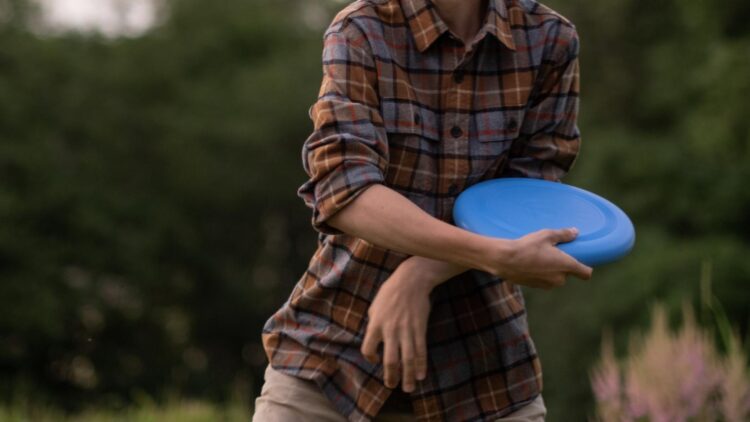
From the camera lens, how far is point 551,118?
111 inches

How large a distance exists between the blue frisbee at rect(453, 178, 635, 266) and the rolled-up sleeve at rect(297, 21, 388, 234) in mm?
187

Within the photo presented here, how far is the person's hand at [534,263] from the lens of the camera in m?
2.36

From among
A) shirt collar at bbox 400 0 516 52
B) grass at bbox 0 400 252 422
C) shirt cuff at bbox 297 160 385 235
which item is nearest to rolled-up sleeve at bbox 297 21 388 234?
shirt cuff at bbox 297 160 385 235

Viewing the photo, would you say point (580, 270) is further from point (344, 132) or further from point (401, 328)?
point (344, 132)

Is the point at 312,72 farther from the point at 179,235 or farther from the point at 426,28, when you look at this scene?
the point at 426,28

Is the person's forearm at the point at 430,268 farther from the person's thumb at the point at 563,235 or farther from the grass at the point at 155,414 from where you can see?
the grass at the point at 155,414

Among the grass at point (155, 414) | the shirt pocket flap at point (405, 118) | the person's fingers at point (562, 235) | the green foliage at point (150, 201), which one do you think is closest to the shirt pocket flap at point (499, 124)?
the shirt pocket flap at point (405, 118)

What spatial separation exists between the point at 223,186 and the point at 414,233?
116 feet

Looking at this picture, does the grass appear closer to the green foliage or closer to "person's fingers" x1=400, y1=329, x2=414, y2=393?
"person's fingers" x1=400, y1=329, x2=414, y2=393

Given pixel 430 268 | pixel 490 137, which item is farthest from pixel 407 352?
pixel 490 137

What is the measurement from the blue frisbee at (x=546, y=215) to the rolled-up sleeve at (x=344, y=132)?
0.61 ft

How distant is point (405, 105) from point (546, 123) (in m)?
0.34

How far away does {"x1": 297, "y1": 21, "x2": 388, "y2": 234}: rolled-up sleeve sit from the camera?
2477 mm

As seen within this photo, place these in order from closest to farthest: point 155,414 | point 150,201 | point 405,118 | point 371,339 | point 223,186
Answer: point 371,339, point 405,118, point 155,414, point 150,201, point 223,186
